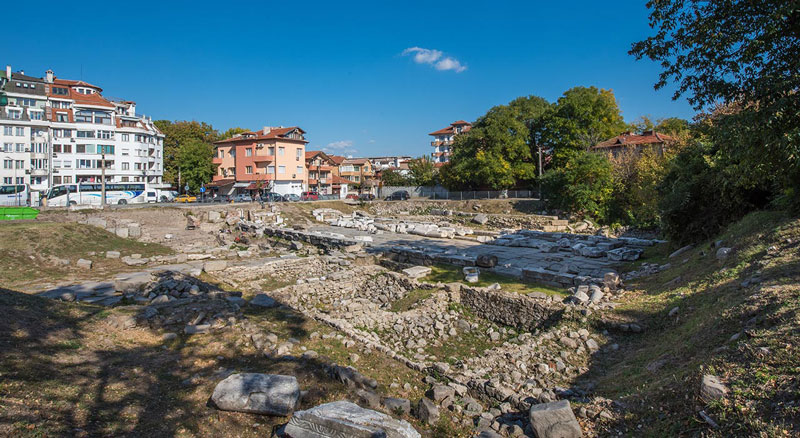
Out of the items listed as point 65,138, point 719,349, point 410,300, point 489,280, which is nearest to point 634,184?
Result: point 489,280

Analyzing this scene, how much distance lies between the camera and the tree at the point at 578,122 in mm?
37062

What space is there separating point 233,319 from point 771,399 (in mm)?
8462

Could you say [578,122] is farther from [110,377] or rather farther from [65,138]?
[65,138]

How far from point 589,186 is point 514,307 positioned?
20.4 metres

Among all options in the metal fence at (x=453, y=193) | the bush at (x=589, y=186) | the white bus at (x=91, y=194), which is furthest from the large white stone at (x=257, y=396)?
the metal fence at (x=453, y=193)

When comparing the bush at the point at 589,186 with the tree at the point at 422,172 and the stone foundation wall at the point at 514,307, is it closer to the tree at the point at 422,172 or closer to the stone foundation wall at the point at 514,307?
the stone foundation wall at the point at 514,307

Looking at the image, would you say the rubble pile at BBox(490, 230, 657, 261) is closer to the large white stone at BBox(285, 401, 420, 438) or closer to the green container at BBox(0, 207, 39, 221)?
the large white stone at BBox(285, 401, 420, 438)

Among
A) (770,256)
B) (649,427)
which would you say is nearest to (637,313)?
(770,256)

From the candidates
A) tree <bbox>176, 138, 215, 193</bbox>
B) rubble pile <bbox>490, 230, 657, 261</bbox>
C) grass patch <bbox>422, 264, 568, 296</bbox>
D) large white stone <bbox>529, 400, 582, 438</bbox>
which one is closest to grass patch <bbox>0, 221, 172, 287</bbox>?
grass patch <bbox>422, 264, 568, 296</bbox>

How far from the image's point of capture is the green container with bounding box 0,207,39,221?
21.2 m

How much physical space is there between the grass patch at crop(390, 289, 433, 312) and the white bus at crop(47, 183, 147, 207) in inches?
1162

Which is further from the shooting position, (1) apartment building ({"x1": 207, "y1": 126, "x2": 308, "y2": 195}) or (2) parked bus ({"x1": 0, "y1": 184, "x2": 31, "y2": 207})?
(1) apartment building ({"x1": 207, "y1": 126, "x2": 308, "y2": 195})

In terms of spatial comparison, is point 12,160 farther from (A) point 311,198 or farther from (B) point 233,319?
(B) point 233,319

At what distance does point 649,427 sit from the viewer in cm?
447
